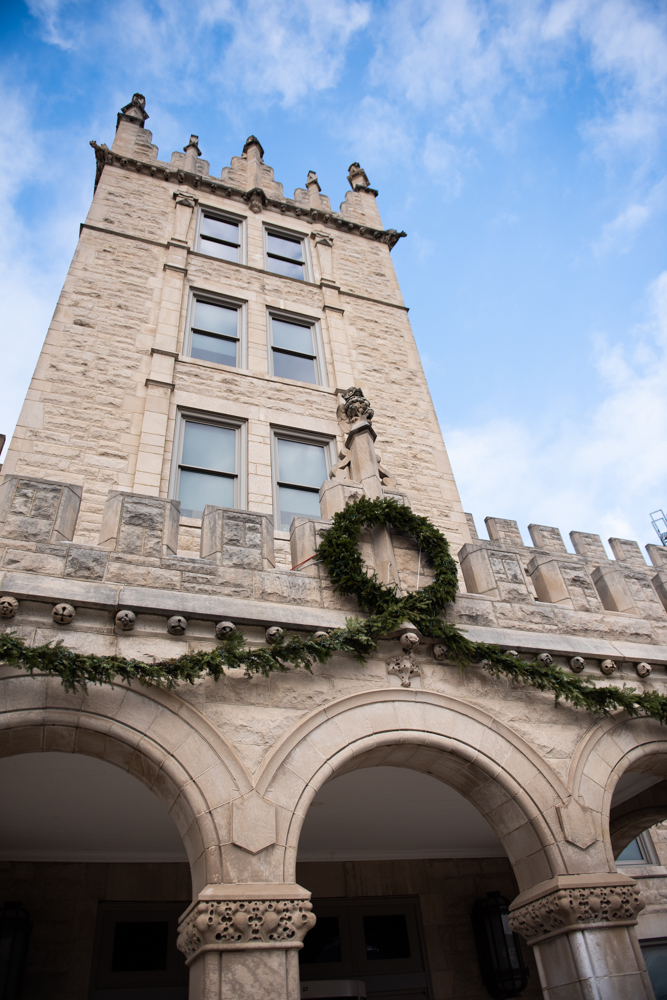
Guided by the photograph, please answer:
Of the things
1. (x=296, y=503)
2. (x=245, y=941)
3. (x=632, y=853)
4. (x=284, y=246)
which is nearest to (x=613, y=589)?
(x=296, y=503)

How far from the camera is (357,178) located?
58.4 ft

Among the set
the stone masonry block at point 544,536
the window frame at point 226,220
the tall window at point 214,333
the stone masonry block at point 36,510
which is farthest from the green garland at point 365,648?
the window frame at point 226,220

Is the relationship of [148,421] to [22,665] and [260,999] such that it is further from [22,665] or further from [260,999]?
[260,999]

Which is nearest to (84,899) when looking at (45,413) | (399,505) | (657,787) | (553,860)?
(553,860)

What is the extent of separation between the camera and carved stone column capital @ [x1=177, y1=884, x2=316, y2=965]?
4363 millimetres

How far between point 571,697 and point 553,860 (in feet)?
4.81

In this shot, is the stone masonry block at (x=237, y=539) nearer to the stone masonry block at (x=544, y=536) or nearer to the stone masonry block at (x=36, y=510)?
the stone masonry block at (x=36, y=510)

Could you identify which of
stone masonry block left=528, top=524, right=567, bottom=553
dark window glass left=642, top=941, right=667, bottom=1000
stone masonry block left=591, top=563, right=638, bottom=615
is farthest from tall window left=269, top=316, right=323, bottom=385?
dark window glass left=642, top=941, right=667, bottom=1000

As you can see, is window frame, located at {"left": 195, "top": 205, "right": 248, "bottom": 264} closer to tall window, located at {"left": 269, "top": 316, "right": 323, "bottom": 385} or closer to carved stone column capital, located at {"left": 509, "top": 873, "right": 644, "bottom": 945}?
tall window, located at {"left": 269, "top": 316, "right": 323, "bottom": 385}

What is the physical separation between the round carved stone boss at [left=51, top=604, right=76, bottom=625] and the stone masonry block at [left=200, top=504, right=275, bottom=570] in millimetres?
1325

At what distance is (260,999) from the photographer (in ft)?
13.8

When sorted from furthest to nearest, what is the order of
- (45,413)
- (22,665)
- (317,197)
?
(317,197), (45,413), (22,665)

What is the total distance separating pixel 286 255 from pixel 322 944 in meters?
12.3

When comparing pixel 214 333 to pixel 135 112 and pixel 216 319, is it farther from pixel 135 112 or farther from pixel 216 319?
pixel 135 112
